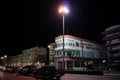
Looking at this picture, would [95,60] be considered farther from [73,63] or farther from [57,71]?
[57,71]

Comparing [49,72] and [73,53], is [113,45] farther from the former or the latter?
[49,72]

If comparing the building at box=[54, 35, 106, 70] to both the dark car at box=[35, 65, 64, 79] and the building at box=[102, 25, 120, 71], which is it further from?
the dark car at box=[35, 65, 64, 79]

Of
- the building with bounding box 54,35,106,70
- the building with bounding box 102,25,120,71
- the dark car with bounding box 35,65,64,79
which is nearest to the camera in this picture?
the dark car with bounding box 35,65,64,79

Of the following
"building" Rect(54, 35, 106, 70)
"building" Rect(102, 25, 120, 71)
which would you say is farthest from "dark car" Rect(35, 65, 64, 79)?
"building" Rect(102, 25, 120, 71)

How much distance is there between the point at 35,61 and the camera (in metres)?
112

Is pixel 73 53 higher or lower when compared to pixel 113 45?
lower

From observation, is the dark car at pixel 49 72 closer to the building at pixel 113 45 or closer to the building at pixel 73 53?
the building at pixel 73 53

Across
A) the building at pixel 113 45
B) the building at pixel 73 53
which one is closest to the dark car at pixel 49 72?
the building at pixel 73 53

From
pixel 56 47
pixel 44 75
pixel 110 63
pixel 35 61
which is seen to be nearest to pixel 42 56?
pixel 35 61

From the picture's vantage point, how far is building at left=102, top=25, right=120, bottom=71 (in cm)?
7144

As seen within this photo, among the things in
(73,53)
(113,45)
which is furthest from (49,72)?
(73,53)

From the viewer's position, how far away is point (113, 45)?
243 feet

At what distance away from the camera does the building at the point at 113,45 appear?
7144 cm

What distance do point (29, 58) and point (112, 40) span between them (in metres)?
56.9
